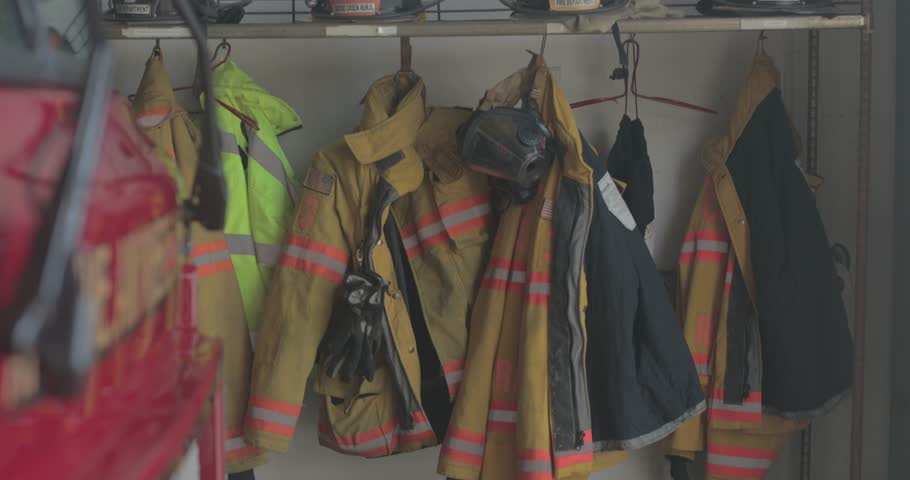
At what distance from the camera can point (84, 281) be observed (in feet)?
1.52

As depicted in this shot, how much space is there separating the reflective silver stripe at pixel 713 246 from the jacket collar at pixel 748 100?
0.59ft

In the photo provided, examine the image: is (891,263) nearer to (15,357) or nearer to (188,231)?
(188,231)

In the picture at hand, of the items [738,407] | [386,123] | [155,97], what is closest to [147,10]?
[155,97]

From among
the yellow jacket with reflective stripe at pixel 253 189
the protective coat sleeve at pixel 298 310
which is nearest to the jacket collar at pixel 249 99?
the yellow jacket with reflective stripe at pixel 253 189

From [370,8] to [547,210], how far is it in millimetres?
583

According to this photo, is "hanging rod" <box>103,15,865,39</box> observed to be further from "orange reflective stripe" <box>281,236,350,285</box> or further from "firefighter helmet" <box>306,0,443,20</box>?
"orange reflective stripe" <box>281,236,350,285</box>

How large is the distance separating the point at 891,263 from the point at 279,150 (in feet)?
5.03

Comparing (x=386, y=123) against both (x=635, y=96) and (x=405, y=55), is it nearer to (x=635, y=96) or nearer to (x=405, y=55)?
(x=405, y=55)

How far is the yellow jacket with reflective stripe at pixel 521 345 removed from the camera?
7.47ft

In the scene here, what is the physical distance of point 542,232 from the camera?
2.33 meters

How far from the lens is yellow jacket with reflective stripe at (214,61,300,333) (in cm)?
253

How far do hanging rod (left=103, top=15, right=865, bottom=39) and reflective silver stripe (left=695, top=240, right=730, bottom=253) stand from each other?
0.60 m

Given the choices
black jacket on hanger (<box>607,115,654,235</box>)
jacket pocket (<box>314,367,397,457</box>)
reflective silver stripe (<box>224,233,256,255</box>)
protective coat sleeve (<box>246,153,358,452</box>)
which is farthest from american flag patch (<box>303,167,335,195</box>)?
black jacket on hanger (<box>607,115,654,235</box>)

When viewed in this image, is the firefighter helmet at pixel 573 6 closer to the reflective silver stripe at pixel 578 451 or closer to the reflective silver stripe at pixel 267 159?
the reflective silver stripe at pixel 267 159
